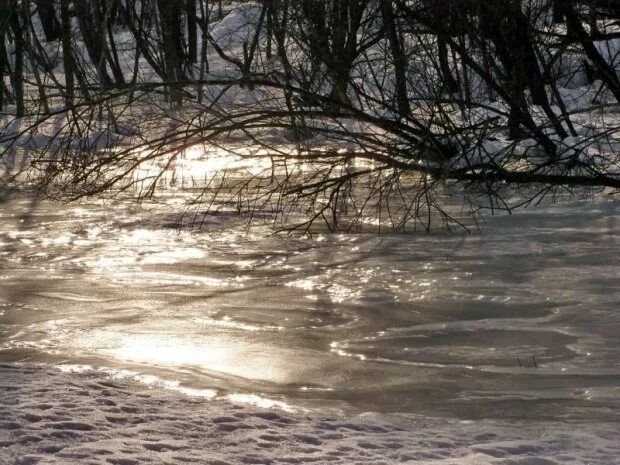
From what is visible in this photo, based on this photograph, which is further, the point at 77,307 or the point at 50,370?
the point at 77,307

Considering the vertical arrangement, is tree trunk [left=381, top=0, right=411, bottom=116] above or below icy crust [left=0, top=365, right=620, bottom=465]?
above

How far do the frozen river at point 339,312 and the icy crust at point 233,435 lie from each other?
36 centimetres

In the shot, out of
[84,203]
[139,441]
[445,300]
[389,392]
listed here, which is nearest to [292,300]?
→ [445,300]

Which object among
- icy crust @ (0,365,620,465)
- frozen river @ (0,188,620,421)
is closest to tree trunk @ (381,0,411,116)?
frozen river @ (0,188,620,421)

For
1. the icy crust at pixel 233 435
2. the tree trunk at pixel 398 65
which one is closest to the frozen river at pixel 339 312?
the icy crust at pixel 233 435

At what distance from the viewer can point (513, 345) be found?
21.2 feet

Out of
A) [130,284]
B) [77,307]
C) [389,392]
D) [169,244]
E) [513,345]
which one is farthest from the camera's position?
[169,244]

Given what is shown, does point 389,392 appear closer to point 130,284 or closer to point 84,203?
point 130,284

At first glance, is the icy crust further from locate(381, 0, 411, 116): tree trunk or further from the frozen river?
locate(381, 0, 411, 116): tree trunk

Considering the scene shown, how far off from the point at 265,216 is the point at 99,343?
482cm

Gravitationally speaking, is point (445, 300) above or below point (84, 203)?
below

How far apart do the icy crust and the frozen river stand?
365 millimetres

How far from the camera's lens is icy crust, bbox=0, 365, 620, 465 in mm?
4223

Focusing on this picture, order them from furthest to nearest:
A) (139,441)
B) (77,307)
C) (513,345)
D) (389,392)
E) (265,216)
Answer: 1. (265,216)
2. (77,307)
3. (513,345)
4. (389,392)
5. (139,441)
